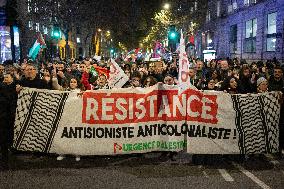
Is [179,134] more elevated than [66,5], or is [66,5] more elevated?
[66,5]

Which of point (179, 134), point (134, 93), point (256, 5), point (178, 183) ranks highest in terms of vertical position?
point (256, 5)

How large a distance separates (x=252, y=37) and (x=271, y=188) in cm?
2691

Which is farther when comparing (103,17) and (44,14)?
(103,17)

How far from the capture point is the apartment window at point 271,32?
27.3m

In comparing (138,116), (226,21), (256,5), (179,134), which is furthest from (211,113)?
(226,21)

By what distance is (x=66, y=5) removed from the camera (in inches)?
1770

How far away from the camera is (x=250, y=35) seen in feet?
108

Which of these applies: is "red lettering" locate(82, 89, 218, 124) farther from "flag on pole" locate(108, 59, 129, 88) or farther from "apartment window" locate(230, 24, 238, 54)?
"apartment window" locate(230, 24, 238, 54)

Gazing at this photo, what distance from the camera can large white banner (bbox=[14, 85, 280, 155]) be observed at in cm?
821

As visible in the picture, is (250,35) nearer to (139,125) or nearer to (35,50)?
(35,50)

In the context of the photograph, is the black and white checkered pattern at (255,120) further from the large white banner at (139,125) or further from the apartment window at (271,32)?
the apartment window at (271,32)

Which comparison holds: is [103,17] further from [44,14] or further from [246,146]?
[246,146]

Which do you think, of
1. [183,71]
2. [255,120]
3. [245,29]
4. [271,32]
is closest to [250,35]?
[245,29]

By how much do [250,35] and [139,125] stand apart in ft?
86.7
